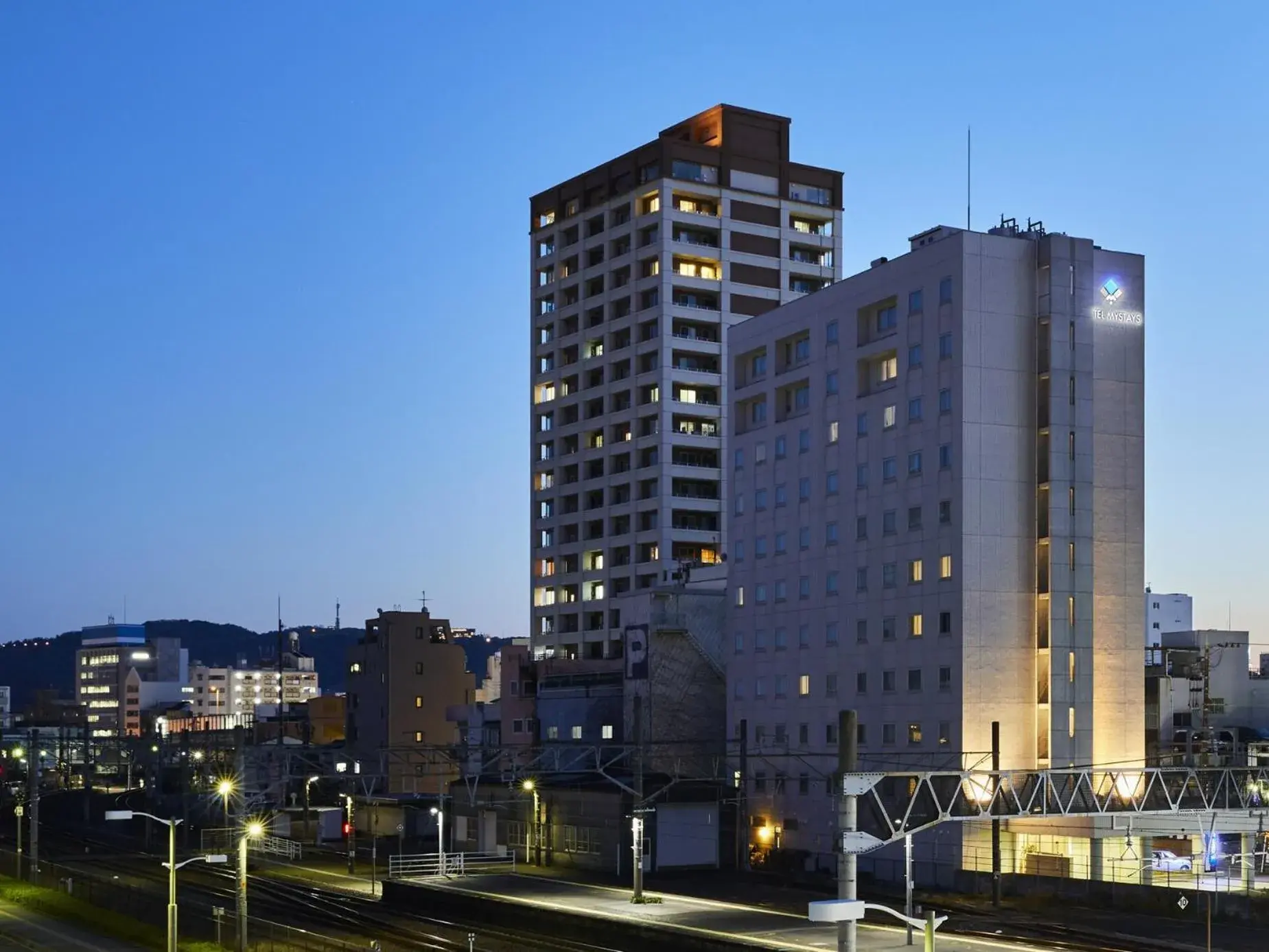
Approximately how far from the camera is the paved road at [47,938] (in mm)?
70875

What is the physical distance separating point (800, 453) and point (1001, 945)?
48.4 metres

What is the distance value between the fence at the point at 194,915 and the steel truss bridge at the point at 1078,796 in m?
22.6

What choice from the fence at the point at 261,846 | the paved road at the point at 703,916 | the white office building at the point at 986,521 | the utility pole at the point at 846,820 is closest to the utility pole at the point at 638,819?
the paved road at the point at 703,916

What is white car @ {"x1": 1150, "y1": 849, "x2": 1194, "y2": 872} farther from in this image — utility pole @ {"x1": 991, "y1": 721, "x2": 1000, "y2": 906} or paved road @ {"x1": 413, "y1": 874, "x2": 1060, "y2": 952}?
paved road @ {"x1": 413, "y1": 874, "x2": 1060, "y2": 952}

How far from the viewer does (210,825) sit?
144 m

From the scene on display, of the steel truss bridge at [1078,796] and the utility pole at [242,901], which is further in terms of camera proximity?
the steel truss bridge at [1078,796]

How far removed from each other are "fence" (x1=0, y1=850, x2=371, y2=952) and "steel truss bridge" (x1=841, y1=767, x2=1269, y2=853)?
22.6 metres

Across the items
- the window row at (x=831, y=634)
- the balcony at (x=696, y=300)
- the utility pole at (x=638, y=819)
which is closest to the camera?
the utility pole at (x=638, y=819)

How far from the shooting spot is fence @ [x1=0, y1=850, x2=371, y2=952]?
64188 mm

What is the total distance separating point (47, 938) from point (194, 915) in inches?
258

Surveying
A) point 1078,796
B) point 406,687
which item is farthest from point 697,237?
point 1078,796

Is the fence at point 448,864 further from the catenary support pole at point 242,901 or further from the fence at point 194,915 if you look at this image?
the catenary support pole at point 242,901

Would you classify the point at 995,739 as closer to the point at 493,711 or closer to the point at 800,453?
the point at 800,453

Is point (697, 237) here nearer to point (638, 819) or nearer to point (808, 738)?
point (808, 738)
